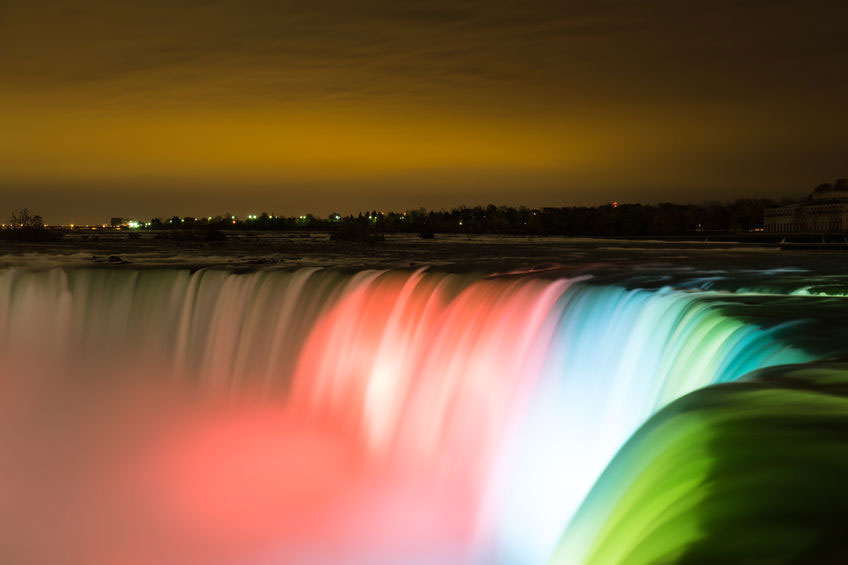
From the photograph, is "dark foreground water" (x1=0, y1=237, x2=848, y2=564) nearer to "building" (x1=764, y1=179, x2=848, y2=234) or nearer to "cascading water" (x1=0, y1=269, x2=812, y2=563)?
"cascading water" (x1=0, y1=269, x2=812, y2=563)

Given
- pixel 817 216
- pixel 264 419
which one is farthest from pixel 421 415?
pixel 817 216

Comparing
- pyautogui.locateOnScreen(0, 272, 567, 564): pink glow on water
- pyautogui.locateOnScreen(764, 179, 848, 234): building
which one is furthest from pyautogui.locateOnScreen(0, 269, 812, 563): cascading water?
pyautogui.locateOnScreen(764, 179, 848, 234): building

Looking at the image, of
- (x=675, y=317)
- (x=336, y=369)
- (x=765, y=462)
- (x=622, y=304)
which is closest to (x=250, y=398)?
(x=336, y=369)

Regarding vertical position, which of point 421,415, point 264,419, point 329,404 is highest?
point 421,415

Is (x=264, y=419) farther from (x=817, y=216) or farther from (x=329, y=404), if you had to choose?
(x=817, y=216)

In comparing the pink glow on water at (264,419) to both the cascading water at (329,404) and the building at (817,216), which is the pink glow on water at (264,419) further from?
the building at (817,216)
